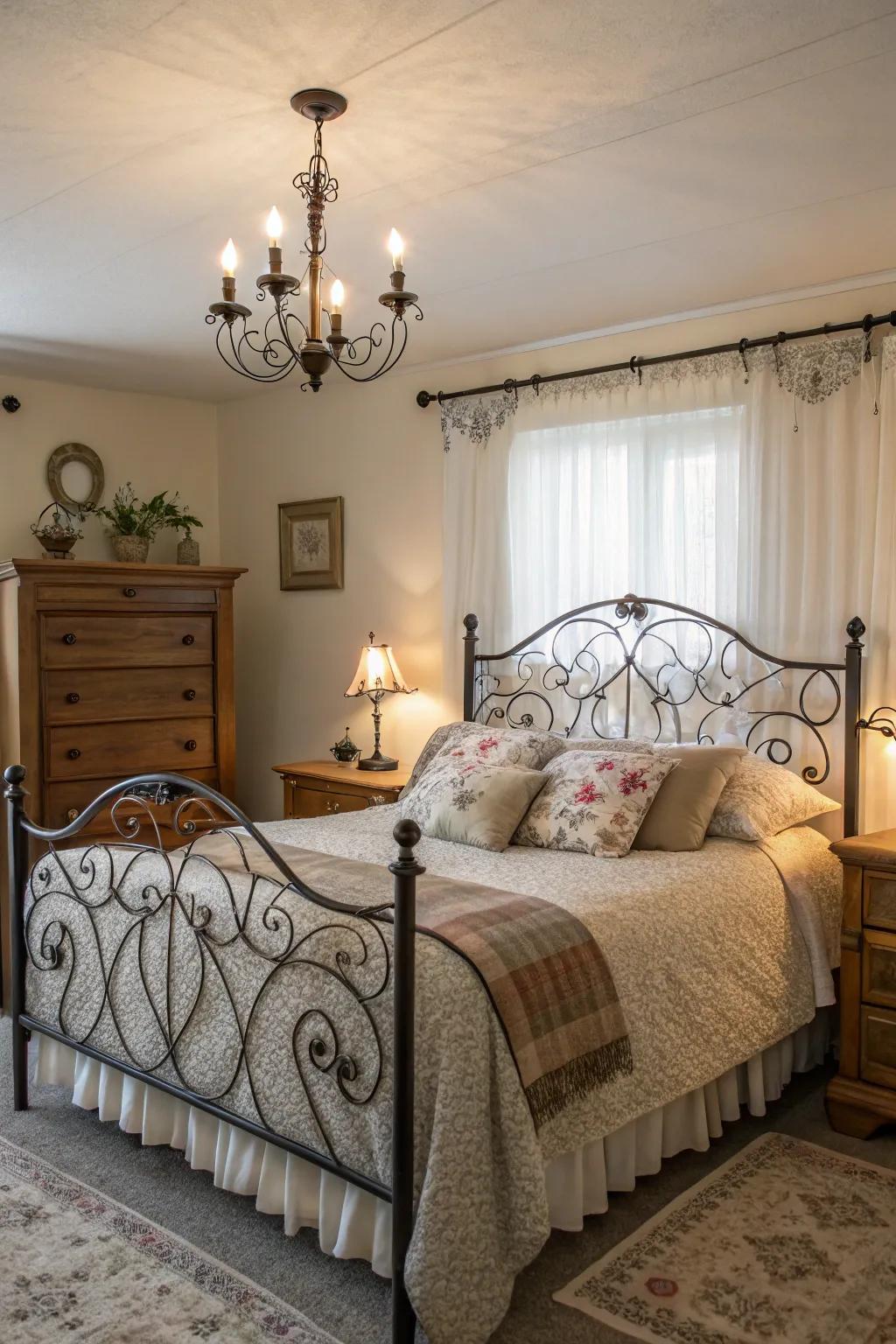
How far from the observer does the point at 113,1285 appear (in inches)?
90.3

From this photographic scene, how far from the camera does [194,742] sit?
5.04 m

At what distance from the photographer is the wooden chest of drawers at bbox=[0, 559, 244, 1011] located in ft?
14.7

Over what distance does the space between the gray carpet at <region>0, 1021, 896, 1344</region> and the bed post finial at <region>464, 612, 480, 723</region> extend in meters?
1.93

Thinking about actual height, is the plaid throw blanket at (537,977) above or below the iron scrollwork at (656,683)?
below

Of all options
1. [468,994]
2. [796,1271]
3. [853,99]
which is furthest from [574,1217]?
[853,99]

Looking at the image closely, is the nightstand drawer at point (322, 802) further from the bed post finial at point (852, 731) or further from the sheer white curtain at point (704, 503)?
the bed post finial at point (852, 731)

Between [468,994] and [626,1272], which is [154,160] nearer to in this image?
[468,994]

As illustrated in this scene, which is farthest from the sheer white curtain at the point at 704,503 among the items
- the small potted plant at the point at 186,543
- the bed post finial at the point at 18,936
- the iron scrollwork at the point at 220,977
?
the bed post finial at the point at 18,936

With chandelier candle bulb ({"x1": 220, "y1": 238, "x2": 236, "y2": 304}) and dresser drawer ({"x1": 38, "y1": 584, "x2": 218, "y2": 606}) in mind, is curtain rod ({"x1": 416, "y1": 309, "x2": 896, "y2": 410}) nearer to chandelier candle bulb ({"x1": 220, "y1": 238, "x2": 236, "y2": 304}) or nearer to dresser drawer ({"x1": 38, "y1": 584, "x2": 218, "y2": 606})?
dresser drawer ({"x1": 38, "y1": 584, "x2": 218, "y2": 606})

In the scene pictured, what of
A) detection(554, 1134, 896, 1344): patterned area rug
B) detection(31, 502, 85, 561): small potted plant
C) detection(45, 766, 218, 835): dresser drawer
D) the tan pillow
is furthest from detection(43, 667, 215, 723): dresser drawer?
detection(554, 1134, 896, 1344): patterned area rug

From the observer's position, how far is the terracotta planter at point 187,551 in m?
5.38

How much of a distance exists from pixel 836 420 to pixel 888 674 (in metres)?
0.84

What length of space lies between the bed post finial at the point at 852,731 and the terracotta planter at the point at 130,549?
316cm

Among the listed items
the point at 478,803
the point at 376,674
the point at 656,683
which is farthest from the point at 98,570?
the point at 656,683
